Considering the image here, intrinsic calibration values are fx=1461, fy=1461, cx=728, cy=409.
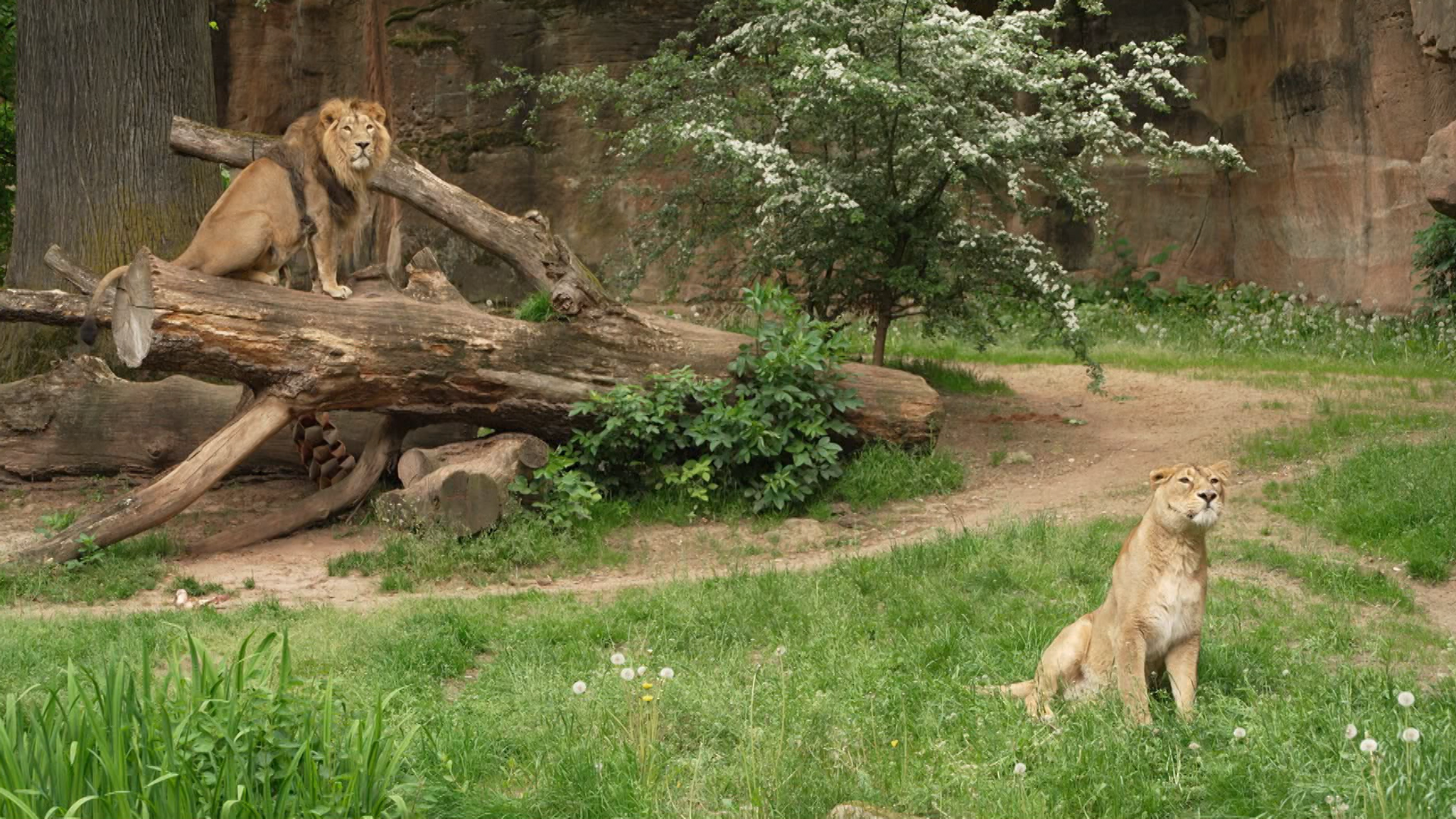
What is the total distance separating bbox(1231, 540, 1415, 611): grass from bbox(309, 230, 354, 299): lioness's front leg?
611 cm

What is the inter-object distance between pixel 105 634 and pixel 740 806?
4.32m

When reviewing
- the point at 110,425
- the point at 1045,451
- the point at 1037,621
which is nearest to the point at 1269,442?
the point at 1045,451

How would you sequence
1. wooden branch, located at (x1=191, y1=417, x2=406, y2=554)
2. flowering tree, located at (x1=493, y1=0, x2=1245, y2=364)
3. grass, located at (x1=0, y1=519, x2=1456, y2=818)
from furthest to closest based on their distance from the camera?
flowering tree, located at (x1=493, y1=0, x2=1245, y2=364), wooden branch, located at (x1=191, y1=417, x2=406, y2=554), grass, located at (x1=0, y1=519, x2=1456, y2=818)

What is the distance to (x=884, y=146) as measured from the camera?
11.9m

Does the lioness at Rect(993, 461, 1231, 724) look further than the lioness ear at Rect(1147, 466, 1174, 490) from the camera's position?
No

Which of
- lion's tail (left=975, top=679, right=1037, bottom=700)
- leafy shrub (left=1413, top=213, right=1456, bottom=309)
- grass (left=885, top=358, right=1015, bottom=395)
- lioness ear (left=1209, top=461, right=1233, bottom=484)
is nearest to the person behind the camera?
lioness ear (left=1209, top=461, right=1233, bottom=484)

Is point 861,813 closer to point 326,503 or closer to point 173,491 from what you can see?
point 173,491

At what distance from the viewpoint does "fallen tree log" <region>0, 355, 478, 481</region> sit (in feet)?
36.6

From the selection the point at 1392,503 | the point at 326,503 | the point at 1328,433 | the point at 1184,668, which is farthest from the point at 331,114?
the point at 1328,433

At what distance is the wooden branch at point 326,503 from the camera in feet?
32.8

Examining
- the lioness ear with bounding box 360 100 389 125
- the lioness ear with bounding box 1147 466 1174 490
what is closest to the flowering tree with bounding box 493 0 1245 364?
the lioness ear with bounding box 360 100 389 125

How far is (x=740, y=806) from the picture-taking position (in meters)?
4.85

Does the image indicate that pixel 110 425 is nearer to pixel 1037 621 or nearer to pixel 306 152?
pixel 306 152

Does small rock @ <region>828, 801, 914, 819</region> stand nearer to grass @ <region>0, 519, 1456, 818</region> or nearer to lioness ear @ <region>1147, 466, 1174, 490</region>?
grass @ <region>0, 519, 1456, 818</region>
